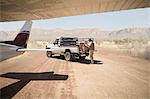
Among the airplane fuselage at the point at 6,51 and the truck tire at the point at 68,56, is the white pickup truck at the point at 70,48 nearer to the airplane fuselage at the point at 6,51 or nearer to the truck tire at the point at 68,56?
the truck tire at the point at 68,56

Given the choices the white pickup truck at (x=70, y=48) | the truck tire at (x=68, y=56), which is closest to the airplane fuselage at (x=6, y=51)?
the white pickup truck at (x=70, y=48)

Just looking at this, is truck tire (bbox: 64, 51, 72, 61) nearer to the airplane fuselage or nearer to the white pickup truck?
the white pickup truck

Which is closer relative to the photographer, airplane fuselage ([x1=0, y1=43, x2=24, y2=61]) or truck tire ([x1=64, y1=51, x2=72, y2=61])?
airplane fuselage ([x1=0, y1=43, x2=24, y2=61])

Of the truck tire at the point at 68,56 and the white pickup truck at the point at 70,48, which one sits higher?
the white pickup truck at the point at 70,48

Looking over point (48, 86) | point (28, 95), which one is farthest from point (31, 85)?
point (28, 95)

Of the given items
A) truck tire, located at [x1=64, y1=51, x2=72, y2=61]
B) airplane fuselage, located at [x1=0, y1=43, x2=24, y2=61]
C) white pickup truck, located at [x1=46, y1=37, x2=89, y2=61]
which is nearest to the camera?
airplane fuselage, located at [x1=0, y1=43, x2=24, y2=61]

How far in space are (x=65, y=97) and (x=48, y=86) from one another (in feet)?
7.37

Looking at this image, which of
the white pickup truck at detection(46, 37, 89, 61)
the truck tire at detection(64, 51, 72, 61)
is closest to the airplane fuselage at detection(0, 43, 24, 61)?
the white pickup truck at detection(46, 37, 89, 61)

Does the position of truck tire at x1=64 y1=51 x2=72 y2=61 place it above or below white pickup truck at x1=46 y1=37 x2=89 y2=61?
below

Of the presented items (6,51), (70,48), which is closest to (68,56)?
(70,48)

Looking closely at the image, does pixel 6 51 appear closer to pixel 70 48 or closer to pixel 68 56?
pixel 68 56

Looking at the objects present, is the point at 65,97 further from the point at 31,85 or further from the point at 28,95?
the point at 31,85

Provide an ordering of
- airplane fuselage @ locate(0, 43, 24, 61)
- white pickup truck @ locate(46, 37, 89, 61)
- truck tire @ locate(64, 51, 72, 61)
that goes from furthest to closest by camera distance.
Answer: truck tire @ locate(64, 51, 72, 61) < white pickup truck @ locate(46, 37, 89, 61) < airplane fuselage @ locate(0, 43, 24, 61)

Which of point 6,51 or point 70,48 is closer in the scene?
point 6,51
